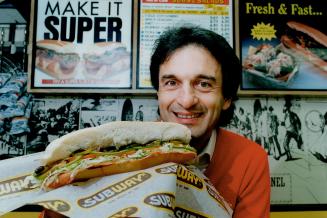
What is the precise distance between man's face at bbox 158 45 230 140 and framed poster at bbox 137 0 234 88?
0.81 metres

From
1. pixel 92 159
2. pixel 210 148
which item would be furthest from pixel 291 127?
pixel 92 159

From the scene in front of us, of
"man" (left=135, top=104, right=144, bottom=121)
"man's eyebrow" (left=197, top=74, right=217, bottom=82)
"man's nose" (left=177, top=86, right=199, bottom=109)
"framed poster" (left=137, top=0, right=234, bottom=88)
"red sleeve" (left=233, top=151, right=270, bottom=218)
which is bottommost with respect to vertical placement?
"red sleeve" (left=233, top=151, right=270, bottom=218)

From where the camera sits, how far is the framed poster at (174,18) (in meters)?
2.38

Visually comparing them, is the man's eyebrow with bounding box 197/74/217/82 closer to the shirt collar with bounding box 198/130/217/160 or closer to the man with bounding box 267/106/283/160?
the shirt collar with bounding box 198/130/217/160

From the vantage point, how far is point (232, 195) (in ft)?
4.82

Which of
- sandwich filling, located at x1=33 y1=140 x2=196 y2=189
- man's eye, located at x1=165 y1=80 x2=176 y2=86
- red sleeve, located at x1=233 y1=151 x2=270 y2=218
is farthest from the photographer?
man's eye, located at x1=165 y1=80 x2=176 y2=86

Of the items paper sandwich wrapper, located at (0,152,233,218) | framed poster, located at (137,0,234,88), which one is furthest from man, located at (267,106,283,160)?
paper sandwich wrapper, located at (0,152,233,218)

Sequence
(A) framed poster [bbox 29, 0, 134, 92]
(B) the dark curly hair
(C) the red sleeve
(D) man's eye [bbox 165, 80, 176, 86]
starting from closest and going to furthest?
(C) the red sleeve, (D) man's eye [bbox 165, 80, 176, 86], (B) the dark curly hair, (A) framed poster [bbox 29, 0, 134, 92]

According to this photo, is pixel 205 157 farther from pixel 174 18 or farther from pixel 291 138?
pixel 174 18

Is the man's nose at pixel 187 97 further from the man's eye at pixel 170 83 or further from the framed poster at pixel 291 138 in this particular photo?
the framed poster at pixel 291 138

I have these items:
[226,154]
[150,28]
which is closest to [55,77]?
[150,28]

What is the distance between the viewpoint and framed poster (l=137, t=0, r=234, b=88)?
2379 millimetres

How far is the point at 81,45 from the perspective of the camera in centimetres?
238

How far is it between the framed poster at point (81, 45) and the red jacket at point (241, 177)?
0.95 meters
